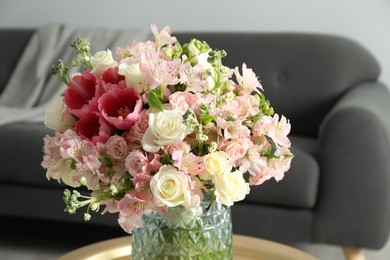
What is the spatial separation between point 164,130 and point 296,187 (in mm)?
1247

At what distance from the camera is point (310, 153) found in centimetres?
217

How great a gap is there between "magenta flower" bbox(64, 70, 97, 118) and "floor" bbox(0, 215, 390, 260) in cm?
149

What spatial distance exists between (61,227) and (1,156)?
48 cm

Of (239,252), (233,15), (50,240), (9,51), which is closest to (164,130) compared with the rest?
(239,252)

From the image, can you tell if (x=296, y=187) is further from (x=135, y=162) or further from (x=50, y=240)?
(x=135, y=162)

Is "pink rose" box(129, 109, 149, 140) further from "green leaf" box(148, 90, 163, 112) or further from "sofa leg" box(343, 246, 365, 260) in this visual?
"sofa leg" box(343, 246, 365, 260)

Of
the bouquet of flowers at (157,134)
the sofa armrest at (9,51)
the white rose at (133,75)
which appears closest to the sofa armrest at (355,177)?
the bouquet of flowers at (157,134)

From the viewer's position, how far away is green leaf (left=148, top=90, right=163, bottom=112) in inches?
36.3

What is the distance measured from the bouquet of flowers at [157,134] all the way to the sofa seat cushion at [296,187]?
110 cm

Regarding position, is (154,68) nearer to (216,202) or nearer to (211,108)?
(211,108)

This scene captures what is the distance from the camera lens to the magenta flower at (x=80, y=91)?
0.97 meters

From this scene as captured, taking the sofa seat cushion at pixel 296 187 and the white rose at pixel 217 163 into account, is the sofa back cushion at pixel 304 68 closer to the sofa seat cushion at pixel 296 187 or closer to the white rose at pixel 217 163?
the sofa seat cushion at pixel 296 187

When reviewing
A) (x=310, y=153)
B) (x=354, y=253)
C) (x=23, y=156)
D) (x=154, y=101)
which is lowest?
(x=354, y=253)

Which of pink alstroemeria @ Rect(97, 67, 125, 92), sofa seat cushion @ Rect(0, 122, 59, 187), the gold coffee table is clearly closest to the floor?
sofa seat cushion @ Rect(0, 122, 59, 187)
